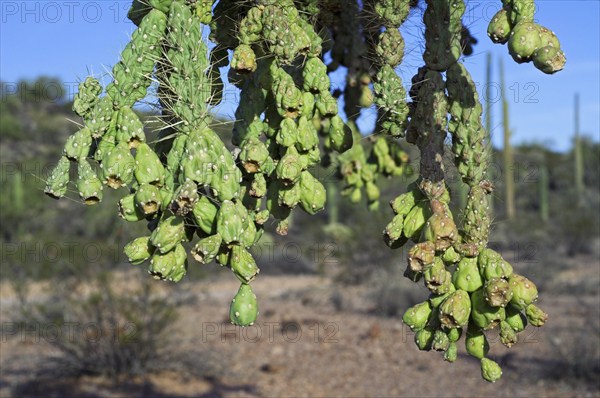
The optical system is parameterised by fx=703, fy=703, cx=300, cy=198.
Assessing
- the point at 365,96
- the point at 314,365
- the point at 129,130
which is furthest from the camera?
the point at 314,365

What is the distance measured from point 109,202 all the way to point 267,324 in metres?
13.0

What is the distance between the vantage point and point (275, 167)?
102 inches

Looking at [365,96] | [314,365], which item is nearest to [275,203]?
[365,96]

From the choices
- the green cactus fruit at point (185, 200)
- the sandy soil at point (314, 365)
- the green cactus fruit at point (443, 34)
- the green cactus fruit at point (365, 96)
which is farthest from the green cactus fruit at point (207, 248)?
the sandy soil at point (314, 365)

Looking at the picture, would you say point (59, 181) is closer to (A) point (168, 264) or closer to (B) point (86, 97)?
(B) point (86, 97)

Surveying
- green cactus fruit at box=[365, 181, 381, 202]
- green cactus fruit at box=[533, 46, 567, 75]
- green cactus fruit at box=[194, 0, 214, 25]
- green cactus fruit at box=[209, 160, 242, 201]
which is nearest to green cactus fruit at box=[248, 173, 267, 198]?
green cactus fruit at box=[209, 160, 242, 201]

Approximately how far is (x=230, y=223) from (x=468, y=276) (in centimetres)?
87

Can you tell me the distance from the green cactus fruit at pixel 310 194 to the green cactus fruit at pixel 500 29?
87 centimetres

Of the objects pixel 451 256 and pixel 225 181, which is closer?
pixel 225 181

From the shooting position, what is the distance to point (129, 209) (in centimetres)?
224

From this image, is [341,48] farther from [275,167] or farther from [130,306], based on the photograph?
[130,306]

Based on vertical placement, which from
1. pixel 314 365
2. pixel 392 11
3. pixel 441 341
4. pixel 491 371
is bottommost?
pixel 314 365

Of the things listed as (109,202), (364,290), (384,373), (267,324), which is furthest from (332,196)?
(384,373)

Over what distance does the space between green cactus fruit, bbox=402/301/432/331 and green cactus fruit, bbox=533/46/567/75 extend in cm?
97
